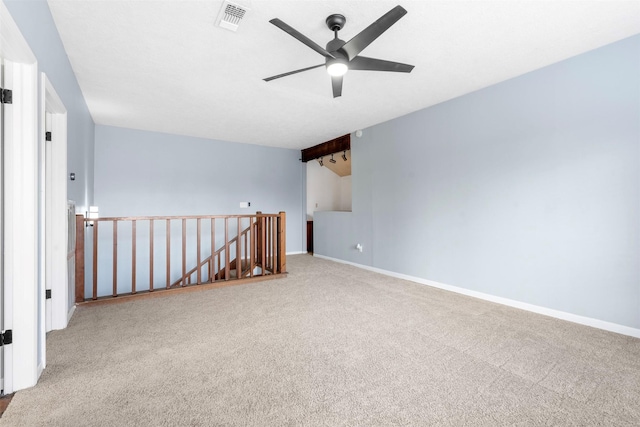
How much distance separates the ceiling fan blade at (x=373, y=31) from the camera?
1.82m

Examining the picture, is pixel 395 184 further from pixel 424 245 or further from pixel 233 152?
pixel 233 152

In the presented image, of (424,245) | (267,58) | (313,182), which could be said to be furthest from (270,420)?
(313,182)

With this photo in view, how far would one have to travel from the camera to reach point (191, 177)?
6.01 m

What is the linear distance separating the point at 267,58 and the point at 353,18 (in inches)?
39.1

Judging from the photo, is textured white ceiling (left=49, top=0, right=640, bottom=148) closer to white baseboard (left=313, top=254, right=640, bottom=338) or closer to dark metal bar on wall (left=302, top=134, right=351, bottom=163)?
dark metal bar on wall (left=302, top=134, right=351, bottom=163)

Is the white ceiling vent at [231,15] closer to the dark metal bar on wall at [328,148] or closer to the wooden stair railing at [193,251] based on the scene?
the wooden stair railing at [193,251]

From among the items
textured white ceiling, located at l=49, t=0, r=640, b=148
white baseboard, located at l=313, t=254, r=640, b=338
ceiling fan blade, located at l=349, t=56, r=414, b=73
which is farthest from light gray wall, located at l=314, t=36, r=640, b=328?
ceiling fan blade, located at l=349, t=56, r=414, b=73

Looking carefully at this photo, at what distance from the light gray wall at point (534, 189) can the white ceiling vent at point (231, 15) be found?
2888 mm

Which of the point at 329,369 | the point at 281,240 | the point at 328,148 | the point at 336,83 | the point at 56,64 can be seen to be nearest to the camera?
the point at 329,369

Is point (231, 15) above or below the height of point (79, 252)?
above

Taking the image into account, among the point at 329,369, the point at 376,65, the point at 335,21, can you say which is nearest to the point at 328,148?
the point at 376,65

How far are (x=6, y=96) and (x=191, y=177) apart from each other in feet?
14.7

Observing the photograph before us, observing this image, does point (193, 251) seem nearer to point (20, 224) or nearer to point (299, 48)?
point (20, 224)

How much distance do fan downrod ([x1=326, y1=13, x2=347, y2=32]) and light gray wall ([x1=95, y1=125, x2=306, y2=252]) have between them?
4.63 metres
